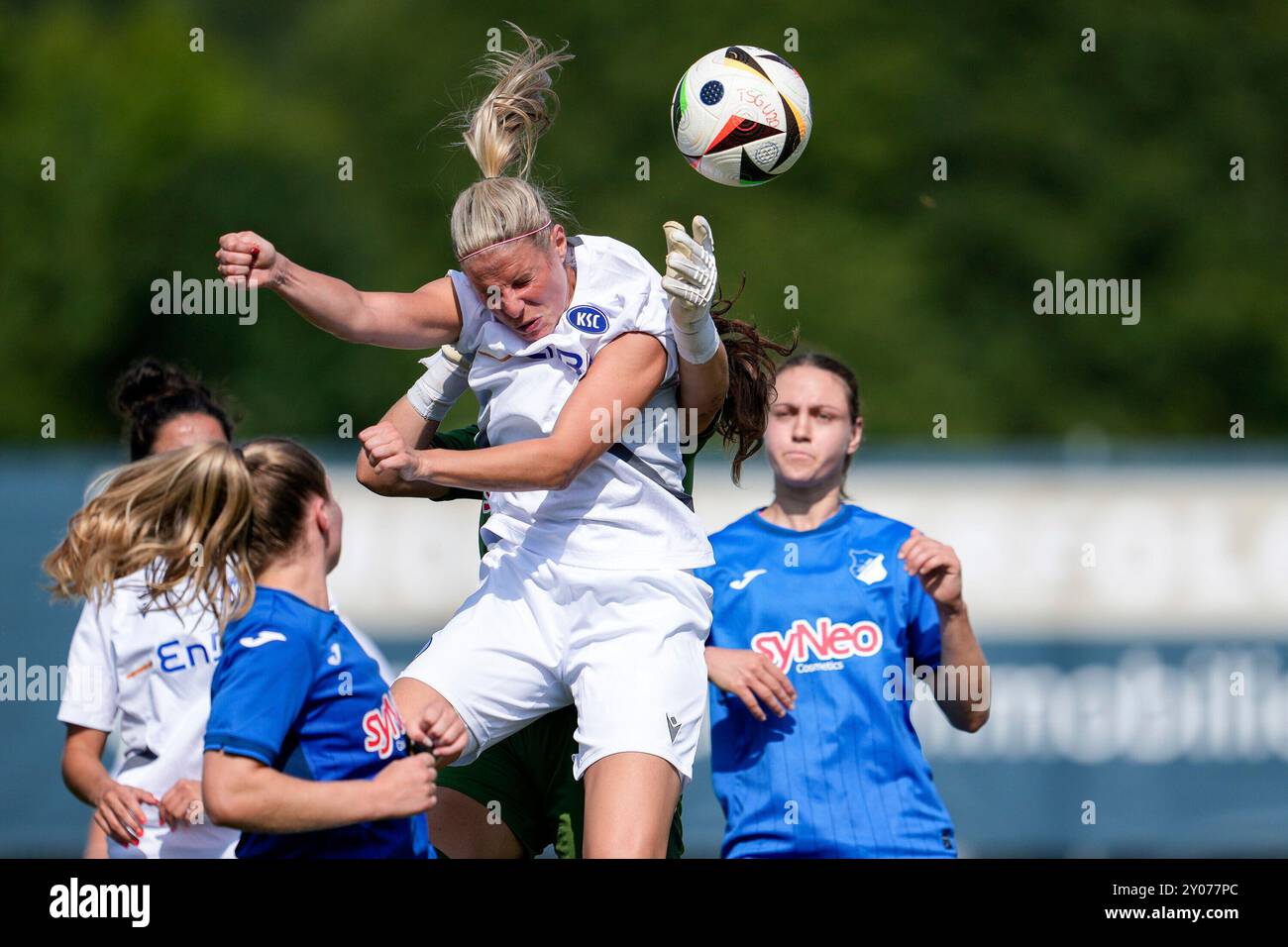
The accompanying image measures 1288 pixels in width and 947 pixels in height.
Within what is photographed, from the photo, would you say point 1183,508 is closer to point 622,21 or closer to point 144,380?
point 144,380

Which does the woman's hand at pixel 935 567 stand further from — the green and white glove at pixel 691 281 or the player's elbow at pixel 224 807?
the player's elbow at pixel 224 807

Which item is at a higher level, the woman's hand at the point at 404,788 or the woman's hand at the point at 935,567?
the woman's hand at the point at 935,567

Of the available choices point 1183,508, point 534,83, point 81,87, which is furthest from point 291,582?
point 81,87

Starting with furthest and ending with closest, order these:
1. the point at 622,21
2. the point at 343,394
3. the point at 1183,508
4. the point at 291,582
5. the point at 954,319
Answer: the point at 622,21 < the point at 954,319 < the point at 343,394 < the point at 1183,508 < the point at 291,582

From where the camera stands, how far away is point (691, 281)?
13.4 ft

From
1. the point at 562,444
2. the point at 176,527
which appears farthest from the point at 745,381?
the point at 176,527

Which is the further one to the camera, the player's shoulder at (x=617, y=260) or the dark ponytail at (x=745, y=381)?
the dark ponytail at (x=745, y=381)

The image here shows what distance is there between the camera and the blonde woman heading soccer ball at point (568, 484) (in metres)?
4.14

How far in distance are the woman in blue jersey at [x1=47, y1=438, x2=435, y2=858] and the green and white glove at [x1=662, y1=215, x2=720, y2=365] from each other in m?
0.96

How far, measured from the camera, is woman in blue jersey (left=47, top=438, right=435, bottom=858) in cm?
351

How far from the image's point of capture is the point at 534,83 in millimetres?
4625

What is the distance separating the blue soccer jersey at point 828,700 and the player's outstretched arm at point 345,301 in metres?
1.16

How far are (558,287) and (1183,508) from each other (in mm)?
5794

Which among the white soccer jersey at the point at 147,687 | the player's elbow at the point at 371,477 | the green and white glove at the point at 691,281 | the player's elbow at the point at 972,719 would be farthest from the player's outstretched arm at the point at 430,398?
the player's elbow at the point at 972,719
